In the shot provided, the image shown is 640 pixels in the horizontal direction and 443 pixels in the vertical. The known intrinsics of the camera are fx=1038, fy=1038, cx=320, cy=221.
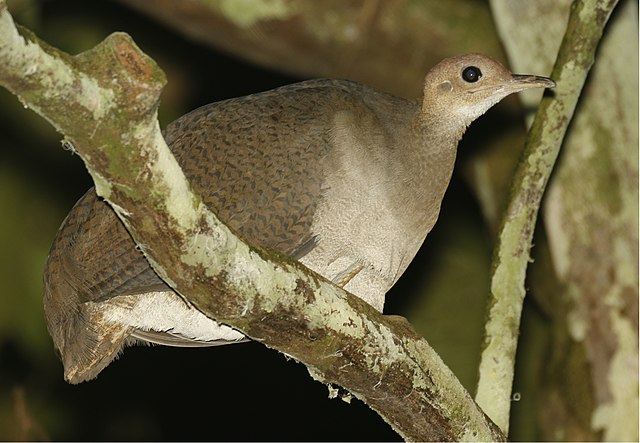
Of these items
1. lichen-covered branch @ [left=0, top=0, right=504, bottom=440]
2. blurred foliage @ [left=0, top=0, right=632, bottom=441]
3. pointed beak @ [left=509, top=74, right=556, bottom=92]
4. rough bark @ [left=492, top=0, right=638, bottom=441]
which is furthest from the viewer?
blurred foliage @ [left=0, top=0, right=632, bottom=441]

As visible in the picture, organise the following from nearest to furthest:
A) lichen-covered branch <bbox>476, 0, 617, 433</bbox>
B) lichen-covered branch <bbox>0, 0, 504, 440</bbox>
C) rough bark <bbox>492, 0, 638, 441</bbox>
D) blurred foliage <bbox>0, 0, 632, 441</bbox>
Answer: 1. lichen-covered branch <bbox>0, 0, 504, 440</bbox>
2. lichen-covered branch <bbox>476, 0, 617, 433</bbox>
3. rough bark <bbox>492, 0, 638, 441</bbox>
4. blurred foliage <bbox>0, 0, 632, 441</bbox>

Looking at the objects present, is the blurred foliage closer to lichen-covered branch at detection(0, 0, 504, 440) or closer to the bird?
the bird

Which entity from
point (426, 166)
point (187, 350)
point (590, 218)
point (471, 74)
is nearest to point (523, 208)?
point (426, 166)

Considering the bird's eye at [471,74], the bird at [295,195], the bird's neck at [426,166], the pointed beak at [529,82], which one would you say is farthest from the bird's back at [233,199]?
the pointed beak at [529,82]

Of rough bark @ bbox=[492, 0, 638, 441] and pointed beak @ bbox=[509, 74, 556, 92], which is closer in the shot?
pointed beak @ bbox=[509, 74, 556, 92]

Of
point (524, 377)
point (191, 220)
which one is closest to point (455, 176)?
point (524, 377)

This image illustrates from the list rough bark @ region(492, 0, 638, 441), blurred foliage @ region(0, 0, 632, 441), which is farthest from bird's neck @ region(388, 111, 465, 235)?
blurred foliage @ region(0, 0, 632, 441)

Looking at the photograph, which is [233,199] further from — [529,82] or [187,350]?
[187,350]
